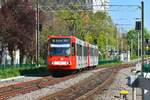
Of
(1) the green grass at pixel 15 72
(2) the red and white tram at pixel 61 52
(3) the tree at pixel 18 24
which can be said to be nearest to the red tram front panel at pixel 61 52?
(2) the red and white tram at pixel 61 52

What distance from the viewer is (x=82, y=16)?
100125 mm

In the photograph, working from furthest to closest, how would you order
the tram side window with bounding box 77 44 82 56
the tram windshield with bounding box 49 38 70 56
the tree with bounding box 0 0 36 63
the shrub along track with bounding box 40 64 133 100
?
the tree with bounding box 0 0 36 63 → the tram side window with bounding box 77 44 82 56 → the tram windshield with bounding box 49 38 70 56 → the shrub along track with bounding box 40 64 133 100

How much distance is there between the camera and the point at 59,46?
143ft

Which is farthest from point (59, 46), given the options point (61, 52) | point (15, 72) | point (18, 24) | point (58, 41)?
point (18, 24)

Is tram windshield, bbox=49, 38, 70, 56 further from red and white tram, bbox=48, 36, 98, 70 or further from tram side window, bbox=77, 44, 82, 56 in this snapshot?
tram side window, bbox=77, 44, 82, 56

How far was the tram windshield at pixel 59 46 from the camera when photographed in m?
43.6

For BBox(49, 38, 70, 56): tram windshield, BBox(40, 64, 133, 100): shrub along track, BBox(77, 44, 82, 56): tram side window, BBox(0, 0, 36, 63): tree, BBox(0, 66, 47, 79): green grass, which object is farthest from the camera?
BBox(0, 0, 36, 63): tree

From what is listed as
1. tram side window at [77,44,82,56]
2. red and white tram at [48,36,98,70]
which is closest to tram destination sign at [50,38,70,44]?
red and white tram at [48,36,98,70]

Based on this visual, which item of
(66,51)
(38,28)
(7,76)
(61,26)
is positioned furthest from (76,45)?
(61,26)

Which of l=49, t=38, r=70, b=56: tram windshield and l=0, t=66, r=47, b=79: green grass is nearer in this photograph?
l=49, t=38, r=70, b=56: tram windshield

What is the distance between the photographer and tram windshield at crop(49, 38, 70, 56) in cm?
4362

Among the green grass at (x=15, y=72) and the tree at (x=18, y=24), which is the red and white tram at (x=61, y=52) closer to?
the green grass at (x=15, y=72)

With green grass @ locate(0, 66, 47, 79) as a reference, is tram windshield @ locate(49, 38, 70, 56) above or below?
above

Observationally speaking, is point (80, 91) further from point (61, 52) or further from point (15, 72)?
point (15, 72)
